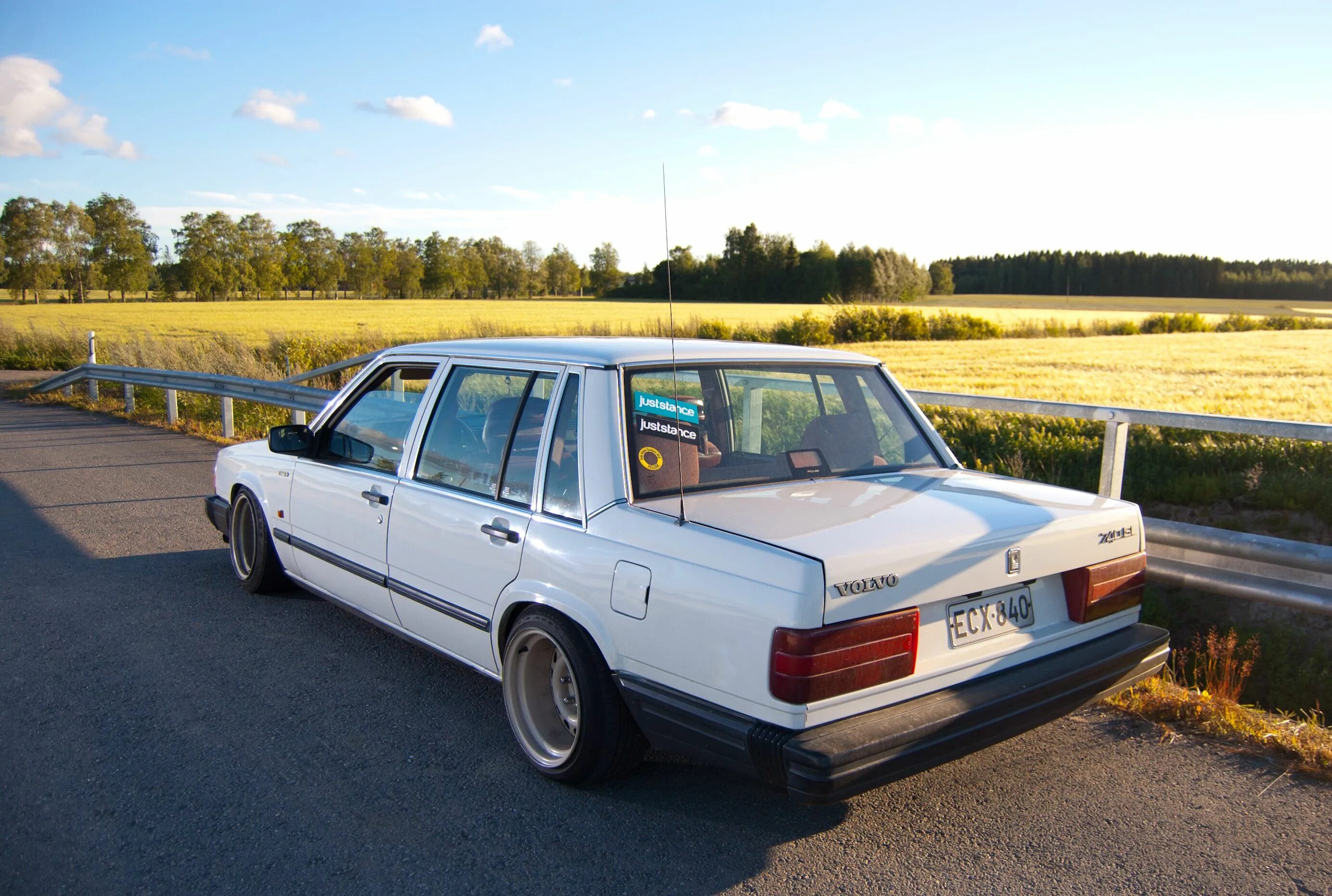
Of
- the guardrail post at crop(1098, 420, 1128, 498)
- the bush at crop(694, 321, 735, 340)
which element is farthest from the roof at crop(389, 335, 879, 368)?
the bush at crop(694, 321, 735, 340)

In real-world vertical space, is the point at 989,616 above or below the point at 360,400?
below

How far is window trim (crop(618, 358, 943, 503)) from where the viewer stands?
323 cm

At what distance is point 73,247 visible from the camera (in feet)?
261

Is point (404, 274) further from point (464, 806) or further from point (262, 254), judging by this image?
point (464, 806)

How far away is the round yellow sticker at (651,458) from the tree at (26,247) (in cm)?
8959

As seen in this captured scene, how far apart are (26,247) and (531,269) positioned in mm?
51108

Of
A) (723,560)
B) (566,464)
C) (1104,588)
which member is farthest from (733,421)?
(1104,588)

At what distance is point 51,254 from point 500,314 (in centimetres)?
4594

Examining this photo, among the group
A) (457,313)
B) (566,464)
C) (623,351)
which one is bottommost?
(566,464)

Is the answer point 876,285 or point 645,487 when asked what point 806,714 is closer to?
point 645,487

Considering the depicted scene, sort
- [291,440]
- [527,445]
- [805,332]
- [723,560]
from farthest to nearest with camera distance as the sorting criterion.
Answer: [805,332] → [291,440] → [527,445] → [723,560]

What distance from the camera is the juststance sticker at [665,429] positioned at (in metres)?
3.33

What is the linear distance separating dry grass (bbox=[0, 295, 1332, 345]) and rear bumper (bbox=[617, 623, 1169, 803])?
86.8 ft

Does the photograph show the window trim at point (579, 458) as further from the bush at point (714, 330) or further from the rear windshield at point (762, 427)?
the bush at point (714, 330)
